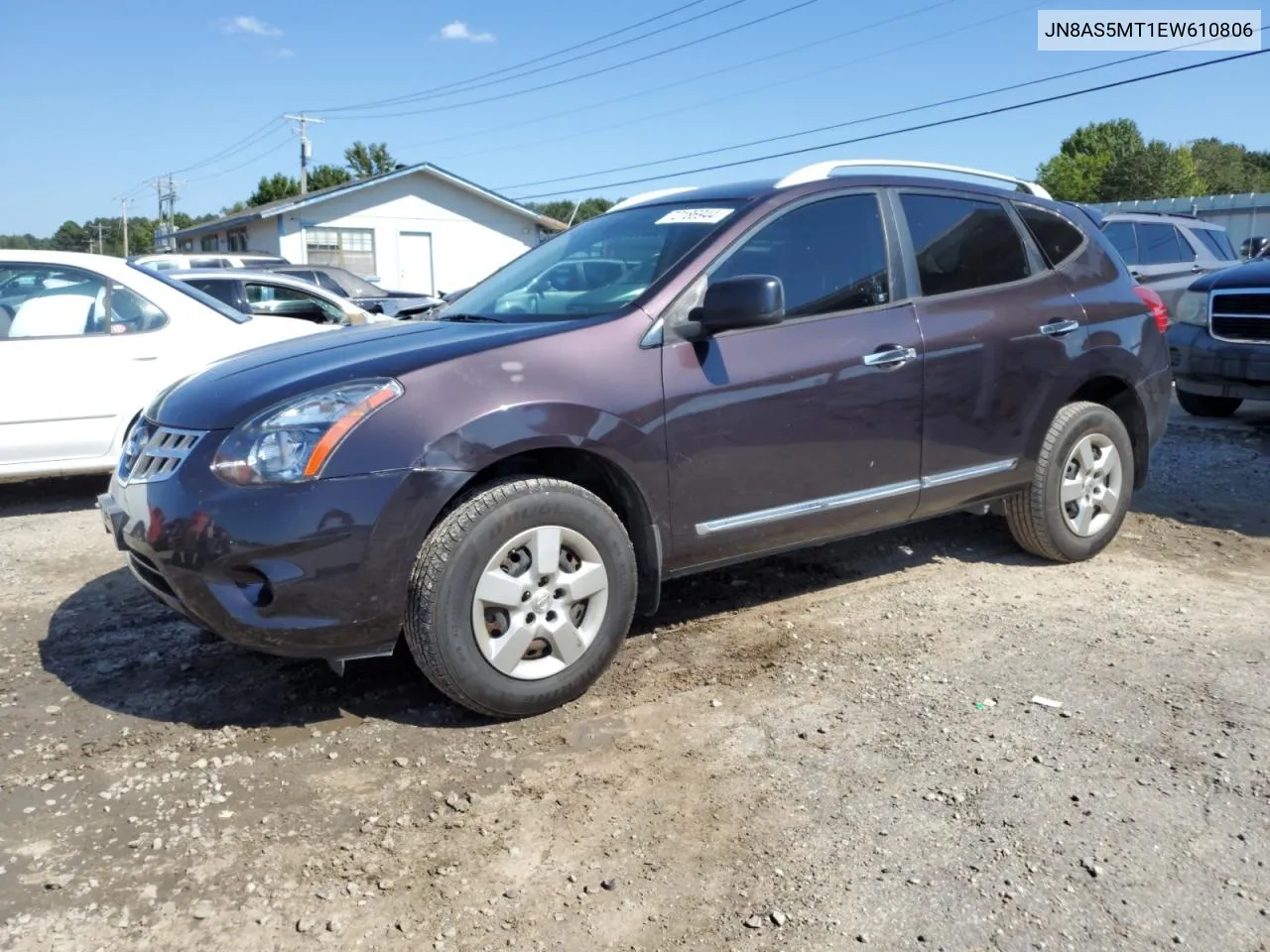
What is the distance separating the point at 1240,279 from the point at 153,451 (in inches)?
314

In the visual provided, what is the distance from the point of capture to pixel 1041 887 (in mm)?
2471

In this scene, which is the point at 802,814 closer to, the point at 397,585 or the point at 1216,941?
the point at 1216,941

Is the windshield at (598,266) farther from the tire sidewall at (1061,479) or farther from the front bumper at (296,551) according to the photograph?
the tire sidewall at (1061,479)

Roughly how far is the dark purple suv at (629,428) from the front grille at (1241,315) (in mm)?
3639

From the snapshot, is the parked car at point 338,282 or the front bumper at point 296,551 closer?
the front bumper at point 296,551

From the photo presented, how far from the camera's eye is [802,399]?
3830 mm

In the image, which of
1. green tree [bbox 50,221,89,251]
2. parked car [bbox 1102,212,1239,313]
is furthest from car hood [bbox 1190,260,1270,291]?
green tree [bbox 50,221,89,251]

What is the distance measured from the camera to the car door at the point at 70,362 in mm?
5930

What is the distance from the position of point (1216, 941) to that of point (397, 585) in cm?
228

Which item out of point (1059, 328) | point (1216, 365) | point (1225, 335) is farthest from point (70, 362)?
point (1225, 335)

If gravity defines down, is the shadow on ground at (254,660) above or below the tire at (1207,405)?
below

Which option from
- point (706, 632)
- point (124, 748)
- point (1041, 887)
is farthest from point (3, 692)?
point (1041, 887)

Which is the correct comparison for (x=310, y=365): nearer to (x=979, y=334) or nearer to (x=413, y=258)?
(x=979, y=334)

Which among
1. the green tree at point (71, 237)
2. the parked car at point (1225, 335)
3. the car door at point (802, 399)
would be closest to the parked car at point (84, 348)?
the car door at point (802, 399)
